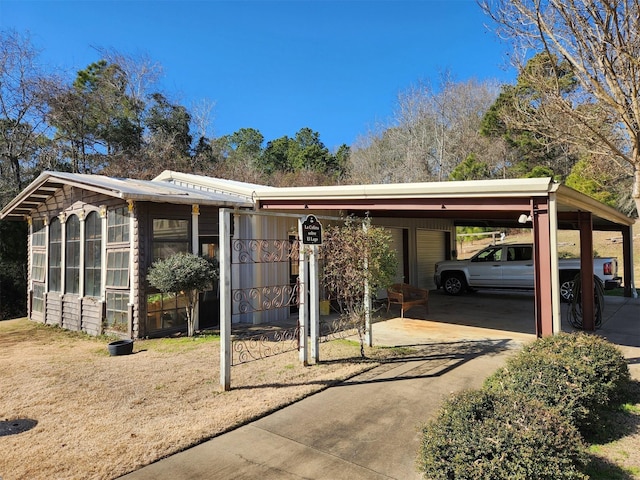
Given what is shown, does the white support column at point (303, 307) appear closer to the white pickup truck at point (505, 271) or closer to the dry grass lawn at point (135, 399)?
the dry grass lawn at point (135, 399)

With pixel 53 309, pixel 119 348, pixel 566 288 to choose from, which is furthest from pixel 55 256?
pixel 566 288

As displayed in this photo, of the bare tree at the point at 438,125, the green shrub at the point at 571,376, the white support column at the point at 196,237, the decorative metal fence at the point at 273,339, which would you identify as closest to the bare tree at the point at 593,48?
the green shrub at the point at 571,376

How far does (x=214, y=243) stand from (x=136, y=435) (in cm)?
559

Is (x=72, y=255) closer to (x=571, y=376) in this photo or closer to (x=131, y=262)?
(x=131, y=262)

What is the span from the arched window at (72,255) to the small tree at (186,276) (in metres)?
3.04

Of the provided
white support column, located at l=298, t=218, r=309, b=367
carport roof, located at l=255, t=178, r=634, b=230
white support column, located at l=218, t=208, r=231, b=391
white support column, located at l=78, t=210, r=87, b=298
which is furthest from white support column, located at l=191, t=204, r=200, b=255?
white support column, located at l=218, t=208, r=231, b=391

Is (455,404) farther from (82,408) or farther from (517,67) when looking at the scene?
(517,67)

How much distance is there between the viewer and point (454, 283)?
46.2 ft

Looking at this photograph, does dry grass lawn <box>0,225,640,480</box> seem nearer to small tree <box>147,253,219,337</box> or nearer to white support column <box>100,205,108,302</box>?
small tree <box>147,253,219,337</box>

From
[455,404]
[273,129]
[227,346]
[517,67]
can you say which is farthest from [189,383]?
[273,129]

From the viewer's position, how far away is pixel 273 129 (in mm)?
37844

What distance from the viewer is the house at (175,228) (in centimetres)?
636

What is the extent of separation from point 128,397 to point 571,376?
4.72m

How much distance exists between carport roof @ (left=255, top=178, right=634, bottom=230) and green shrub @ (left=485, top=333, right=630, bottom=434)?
75.3 inches
